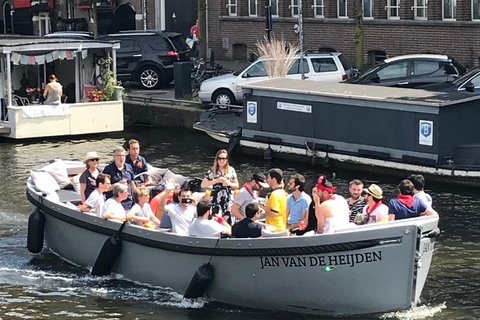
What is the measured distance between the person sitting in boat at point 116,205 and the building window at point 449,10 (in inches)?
798

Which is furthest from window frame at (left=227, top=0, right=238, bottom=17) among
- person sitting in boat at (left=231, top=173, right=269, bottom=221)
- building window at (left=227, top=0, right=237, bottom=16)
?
person sitting in boat at (left=231, top=173, right=269, bottom=221)

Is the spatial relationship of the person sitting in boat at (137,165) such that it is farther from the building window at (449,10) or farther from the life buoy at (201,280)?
the building window at (449,10)

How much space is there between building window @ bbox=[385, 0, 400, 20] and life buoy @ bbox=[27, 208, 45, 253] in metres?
20.5

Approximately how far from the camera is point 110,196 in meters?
14.8

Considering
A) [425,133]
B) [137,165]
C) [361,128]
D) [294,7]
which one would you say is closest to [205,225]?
[137,165]

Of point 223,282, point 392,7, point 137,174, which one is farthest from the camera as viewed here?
point 392,7

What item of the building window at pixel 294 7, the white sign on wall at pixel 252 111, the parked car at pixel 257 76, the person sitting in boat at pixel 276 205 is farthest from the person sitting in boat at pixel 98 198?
the building window at pixel 294 7

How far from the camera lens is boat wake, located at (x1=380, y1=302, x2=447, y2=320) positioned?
1209 centimetres

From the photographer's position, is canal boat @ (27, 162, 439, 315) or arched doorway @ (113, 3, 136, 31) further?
arched doorway @ (113, 3, 136, 31)

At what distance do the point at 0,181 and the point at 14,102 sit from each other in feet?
18.9

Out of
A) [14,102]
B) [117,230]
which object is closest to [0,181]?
[14,102]

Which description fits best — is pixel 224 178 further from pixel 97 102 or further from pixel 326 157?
pixel 97 102

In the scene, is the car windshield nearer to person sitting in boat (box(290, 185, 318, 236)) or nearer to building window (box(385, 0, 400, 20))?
building window (box(385, 0, 400, 20))

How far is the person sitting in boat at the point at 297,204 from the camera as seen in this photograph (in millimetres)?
13055
